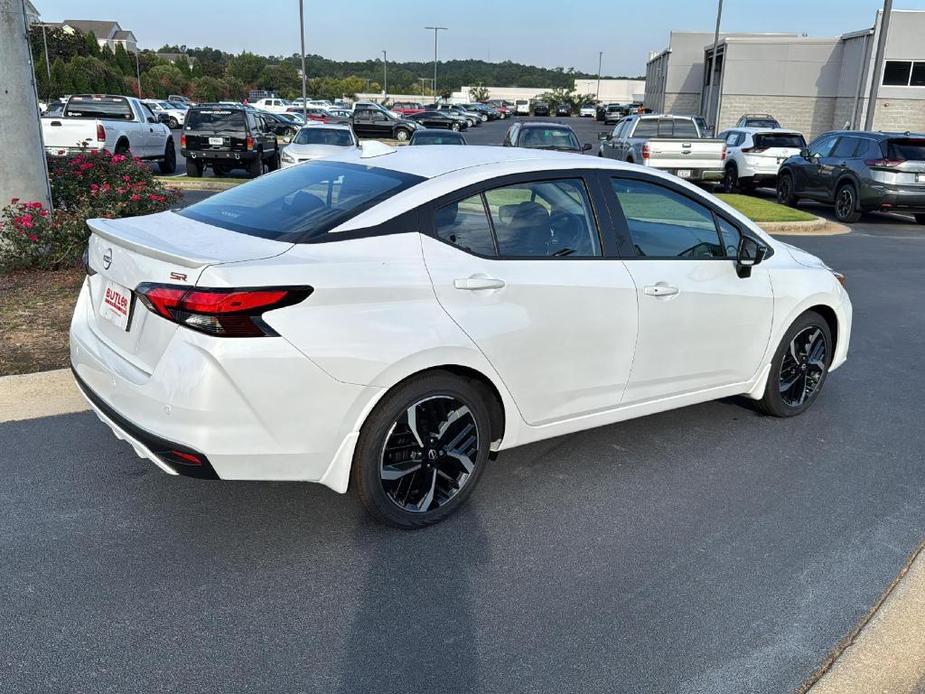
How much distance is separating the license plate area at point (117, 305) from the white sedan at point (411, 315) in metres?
0.01

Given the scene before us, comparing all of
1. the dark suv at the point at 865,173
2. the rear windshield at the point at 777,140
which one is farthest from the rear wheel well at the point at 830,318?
the rear windshield at the point at 777,140

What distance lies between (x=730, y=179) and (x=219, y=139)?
1282 centimetres

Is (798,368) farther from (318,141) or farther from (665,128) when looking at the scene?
(665,128)

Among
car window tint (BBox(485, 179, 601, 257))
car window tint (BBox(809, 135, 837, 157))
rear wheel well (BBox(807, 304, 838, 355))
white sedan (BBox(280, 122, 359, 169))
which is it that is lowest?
rear wheel well (BBox(807, 304, 838, 355))

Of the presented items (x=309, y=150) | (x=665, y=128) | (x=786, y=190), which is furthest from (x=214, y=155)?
(x=786, y=190)

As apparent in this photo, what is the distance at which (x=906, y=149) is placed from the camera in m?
15.2

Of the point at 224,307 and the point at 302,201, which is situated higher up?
the point at 302,201

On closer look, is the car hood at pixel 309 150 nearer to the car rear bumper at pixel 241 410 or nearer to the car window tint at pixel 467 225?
the car window tint at pixel 467 225

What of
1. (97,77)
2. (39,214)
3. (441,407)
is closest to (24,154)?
(39,214)

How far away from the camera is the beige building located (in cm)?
3666

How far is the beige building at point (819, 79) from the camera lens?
36.7m

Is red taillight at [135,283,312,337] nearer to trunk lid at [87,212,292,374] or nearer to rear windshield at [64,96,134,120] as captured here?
trunk lid at [87,212,292,374]

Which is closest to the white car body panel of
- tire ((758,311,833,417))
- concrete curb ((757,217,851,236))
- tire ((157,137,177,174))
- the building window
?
tire ((758,311,833,417))

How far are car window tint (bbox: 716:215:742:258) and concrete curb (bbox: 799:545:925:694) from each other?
2.10 meters
